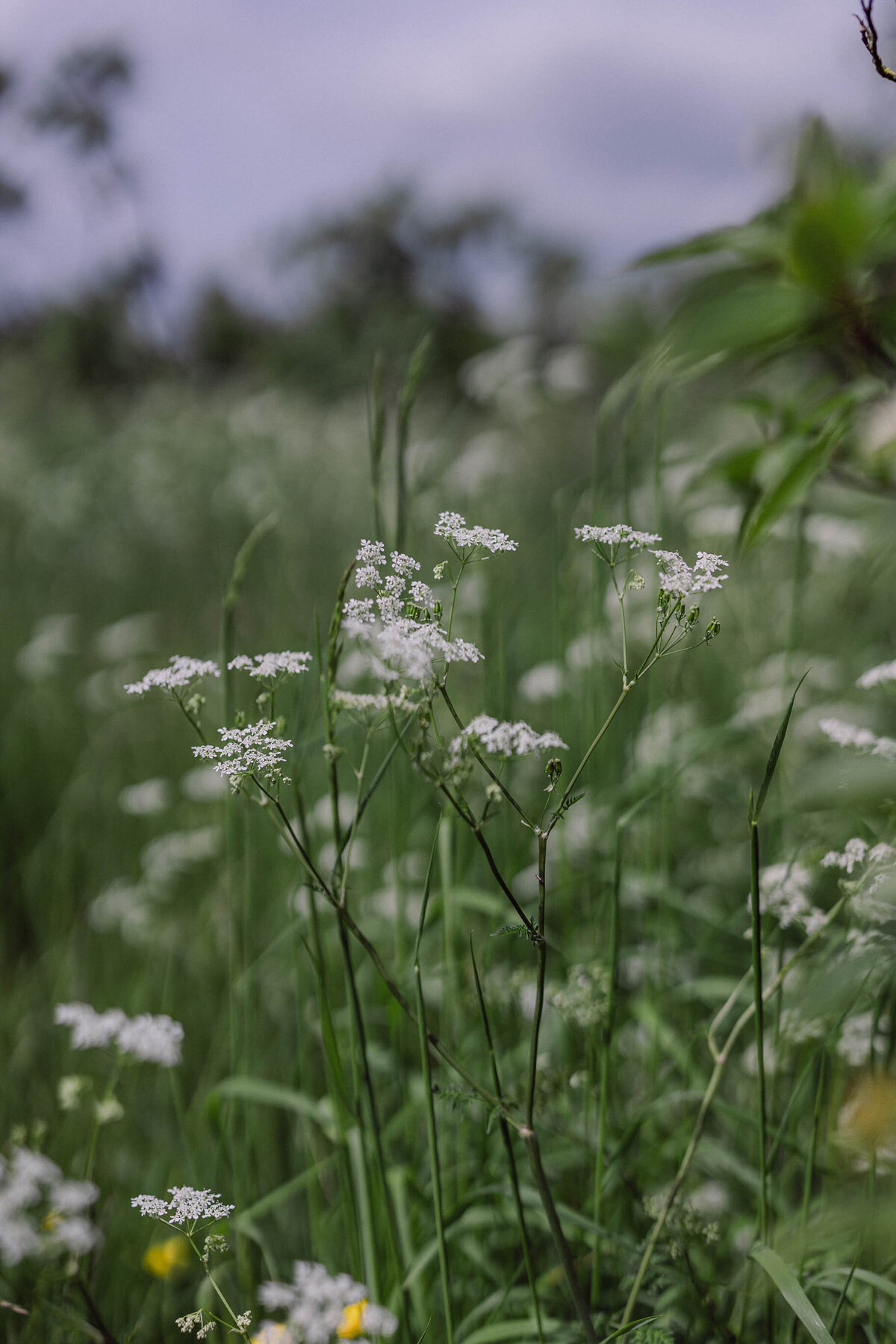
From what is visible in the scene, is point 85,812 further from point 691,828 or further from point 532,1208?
point 532,1208

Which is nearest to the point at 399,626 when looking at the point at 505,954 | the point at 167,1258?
the point at 167,1258

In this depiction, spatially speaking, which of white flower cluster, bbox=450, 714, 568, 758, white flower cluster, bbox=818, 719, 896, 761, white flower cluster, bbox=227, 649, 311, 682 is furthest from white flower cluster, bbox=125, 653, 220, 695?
white flower cluster, bbox=818, 719, 896, 761

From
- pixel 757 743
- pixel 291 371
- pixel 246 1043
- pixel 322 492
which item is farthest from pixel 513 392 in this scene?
pixel 291 371

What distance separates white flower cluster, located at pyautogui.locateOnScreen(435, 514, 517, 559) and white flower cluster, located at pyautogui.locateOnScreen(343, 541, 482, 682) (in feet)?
0.09

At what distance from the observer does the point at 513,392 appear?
235cm

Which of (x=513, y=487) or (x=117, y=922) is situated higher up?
(x=513, y=487)

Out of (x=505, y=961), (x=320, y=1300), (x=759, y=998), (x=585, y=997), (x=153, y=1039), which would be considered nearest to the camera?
(x=320, y=1300)

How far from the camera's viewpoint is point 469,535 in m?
0.54

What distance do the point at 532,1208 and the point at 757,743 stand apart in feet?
3.56

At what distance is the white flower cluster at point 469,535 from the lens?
545 millimetres

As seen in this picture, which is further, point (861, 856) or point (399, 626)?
point (861, 856)

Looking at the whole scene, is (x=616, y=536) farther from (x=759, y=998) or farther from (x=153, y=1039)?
(x=153, y=1039)

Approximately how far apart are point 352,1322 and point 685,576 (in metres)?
0.50

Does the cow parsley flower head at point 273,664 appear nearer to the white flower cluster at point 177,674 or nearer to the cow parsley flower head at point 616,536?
the white flower cluster at point 177,674
